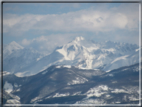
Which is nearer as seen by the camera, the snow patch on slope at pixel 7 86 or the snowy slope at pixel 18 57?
the snow patch on slope at pixel 7 86

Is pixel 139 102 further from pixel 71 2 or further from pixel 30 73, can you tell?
pixel 30 73

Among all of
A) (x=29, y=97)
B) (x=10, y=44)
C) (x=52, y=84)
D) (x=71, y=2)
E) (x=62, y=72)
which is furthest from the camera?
(x=62, y=72)

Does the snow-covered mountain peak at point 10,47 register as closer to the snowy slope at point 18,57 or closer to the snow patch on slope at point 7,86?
the snowy slope at point 18,57

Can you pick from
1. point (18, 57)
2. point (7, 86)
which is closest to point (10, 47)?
point (7, 86)

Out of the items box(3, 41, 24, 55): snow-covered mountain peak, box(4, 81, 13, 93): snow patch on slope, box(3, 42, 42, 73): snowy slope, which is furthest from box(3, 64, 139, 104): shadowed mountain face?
box(3, 41, 24, 55): snow-covered mountain peak

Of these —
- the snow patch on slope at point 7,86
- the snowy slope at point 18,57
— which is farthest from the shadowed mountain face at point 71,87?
the snowy slope at point 18,57

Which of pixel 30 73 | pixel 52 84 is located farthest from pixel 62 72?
pixel 30 73

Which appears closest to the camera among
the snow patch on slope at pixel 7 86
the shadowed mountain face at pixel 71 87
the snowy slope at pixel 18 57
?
the snow patch on slope at pixel 7 86

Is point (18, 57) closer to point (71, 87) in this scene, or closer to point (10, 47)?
point (10, 47)
